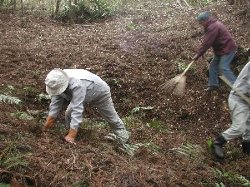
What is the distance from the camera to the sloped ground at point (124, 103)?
545 cm

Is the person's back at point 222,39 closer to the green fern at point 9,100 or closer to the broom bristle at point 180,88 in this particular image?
the broom bristle at point 180,88

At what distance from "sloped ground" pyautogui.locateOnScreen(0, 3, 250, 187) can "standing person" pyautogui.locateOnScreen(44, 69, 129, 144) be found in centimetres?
30

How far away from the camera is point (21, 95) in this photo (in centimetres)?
918

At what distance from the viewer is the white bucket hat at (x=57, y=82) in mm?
6229

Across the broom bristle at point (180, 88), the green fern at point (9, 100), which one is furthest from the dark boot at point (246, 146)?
the green fern at point (9, 100)

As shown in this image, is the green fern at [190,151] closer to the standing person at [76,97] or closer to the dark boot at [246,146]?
the dark boot at [246,146]

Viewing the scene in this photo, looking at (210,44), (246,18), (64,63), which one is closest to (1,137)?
(210,44)

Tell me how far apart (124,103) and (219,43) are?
104 inches

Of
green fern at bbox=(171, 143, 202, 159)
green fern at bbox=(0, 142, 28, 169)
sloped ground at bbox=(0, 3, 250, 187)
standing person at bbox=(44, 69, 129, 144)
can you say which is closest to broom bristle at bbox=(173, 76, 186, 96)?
sloped ground at bbox=(0, 3, 250, 187)

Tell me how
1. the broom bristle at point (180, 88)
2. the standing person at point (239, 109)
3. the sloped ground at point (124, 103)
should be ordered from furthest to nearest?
the broom bristle at point (180, 88), the standing person at point (239, 109), the sloped ground at point (124, 103)

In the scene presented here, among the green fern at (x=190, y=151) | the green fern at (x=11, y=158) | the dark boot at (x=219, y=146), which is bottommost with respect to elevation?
the green fern at (x=190, y=151)

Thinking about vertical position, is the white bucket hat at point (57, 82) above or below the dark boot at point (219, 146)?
above

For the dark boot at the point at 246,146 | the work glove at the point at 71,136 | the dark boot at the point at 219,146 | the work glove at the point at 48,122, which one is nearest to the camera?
the work glove at the point at 71,136

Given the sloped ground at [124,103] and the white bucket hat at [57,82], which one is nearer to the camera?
the sloped ground at [124,103]
